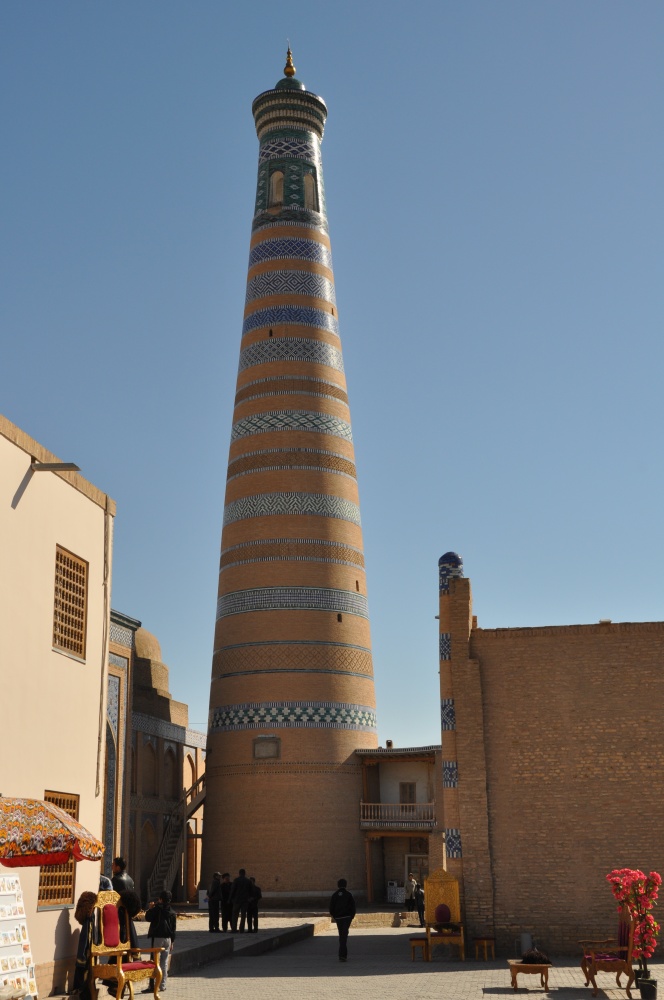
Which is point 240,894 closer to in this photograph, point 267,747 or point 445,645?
point 445,645

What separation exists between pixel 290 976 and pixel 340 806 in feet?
40.6

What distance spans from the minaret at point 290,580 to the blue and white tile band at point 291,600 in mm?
31

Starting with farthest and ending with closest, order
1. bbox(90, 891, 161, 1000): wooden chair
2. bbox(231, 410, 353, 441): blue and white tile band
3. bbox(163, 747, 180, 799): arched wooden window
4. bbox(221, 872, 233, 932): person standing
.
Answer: bbox(163, 747, 180, 799): arched wooden window → bbox(231, 410, 353, 441): blue and white tile band → bbox(221, 872, 233, 932): person standing → bbox(90, 891, 161, 1000): wooden chair

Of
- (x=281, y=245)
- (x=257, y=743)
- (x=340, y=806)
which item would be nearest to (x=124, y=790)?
(x=257, y=743)

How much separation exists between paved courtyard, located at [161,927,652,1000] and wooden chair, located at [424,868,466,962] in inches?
10.0

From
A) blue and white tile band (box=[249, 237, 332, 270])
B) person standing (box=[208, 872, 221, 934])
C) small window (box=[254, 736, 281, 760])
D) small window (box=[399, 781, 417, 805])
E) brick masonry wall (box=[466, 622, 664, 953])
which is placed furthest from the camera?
blue and white tile band (box=[249, 237, 332, 270])

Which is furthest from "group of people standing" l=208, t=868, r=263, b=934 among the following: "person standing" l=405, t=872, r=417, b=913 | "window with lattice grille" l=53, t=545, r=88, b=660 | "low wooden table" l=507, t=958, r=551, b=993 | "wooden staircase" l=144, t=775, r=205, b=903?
"wooden staircase" l=144, t=775, r=205, b=903

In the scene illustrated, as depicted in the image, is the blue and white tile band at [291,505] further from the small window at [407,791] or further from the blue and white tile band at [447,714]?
the blue and white tile band at [447,714]

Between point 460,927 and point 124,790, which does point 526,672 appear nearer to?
point 460,927

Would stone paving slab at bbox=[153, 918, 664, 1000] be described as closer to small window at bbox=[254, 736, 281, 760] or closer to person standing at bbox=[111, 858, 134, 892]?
person standing at bbox=[111, 858, 134, 892]

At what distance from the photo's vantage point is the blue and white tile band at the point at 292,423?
1065 inches

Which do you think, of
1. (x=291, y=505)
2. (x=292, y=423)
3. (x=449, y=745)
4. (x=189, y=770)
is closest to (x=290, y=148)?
(x=292, y=423)

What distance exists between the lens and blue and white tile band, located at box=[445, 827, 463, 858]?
1552 centimetres

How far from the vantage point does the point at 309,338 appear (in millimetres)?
27750
